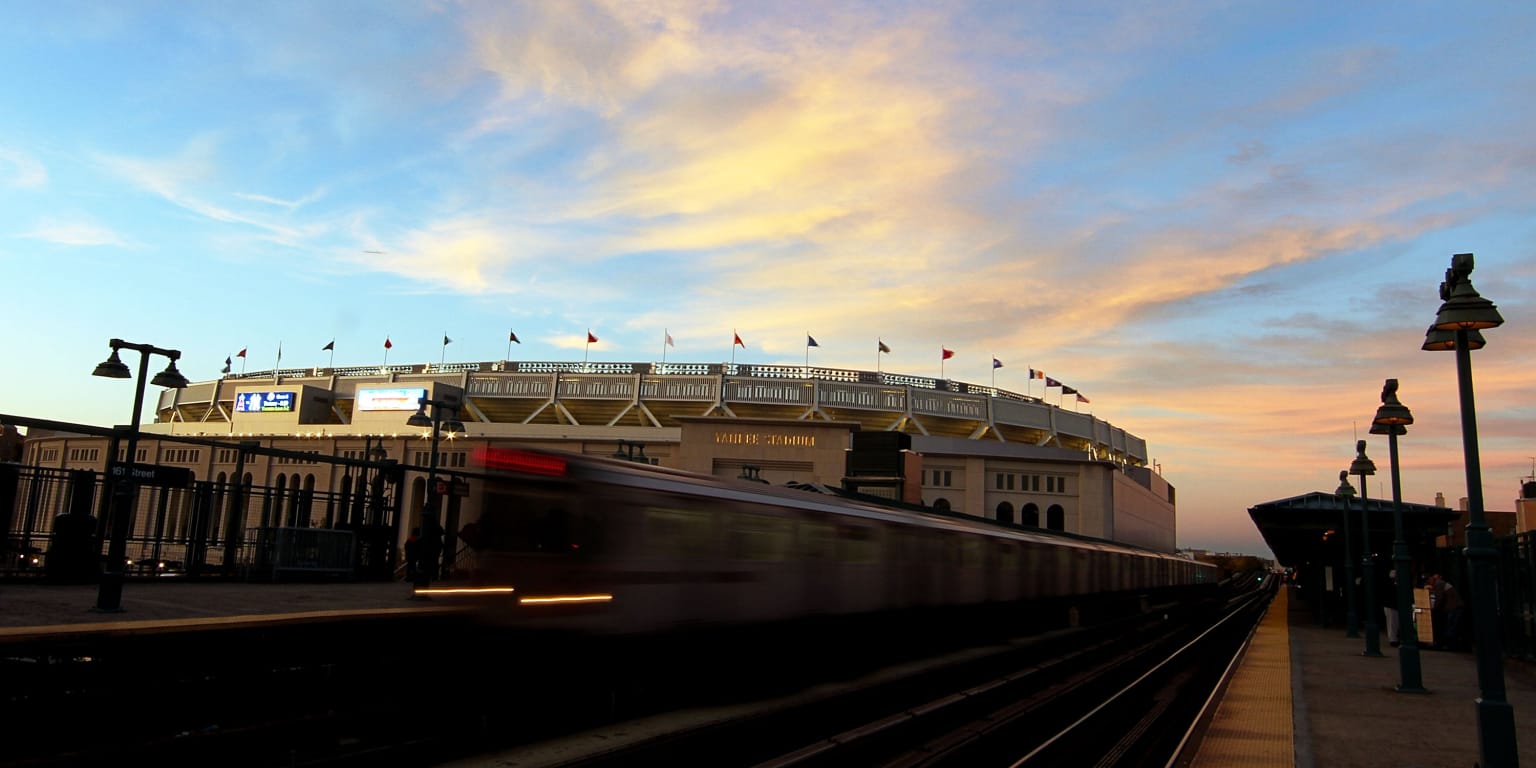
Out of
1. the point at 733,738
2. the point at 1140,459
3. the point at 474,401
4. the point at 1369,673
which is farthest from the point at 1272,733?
the point at 1140,459

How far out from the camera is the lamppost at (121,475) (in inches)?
517

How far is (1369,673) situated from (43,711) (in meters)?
21.2

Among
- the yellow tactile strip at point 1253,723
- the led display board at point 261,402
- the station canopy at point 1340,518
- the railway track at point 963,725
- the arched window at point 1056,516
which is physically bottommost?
the railway track at point 963,725

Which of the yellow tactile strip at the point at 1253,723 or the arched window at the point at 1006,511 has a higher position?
the arched window at the point at 1006,511

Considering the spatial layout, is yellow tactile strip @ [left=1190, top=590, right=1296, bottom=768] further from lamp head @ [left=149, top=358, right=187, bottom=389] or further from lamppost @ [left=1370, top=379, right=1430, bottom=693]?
lamp head @ [left=149, top=358, right=187, bottom=389]

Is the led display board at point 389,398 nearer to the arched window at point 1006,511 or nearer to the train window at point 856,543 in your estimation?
the arched window at point 1006,511

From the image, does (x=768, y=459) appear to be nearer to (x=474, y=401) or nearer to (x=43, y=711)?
(x=474, y=401)

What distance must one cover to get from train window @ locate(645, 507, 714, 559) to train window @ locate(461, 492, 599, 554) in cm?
90

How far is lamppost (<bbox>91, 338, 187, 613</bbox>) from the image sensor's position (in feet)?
43.1

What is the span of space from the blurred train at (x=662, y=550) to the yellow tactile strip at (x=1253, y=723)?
5.89 meters

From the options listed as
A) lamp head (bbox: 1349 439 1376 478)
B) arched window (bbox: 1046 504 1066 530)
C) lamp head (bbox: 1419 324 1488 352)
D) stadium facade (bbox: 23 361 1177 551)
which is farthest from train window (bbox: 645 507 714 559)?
arched window (bbox: 1046 504 1066 530)

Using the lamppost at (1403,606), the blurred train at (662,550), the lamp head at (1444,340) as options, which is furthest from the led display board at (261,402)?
the lamp head at (1444,340)

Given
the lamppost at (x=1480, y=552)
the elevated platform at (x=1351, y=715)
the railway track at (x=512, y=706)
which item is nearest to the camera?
the lamppost at (x=1480, y=552)

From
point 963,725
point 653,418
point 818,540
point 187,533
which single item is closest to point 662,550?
point 818,540
